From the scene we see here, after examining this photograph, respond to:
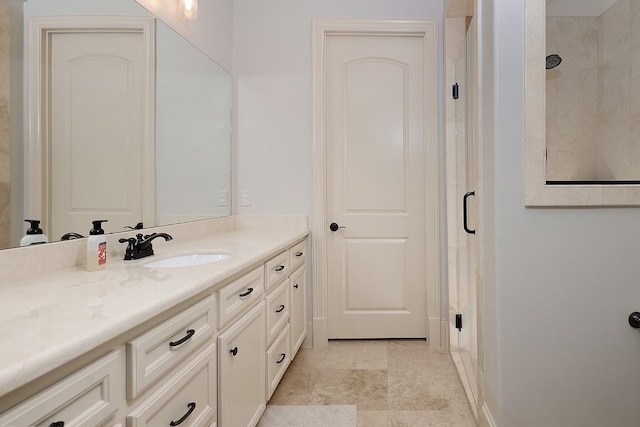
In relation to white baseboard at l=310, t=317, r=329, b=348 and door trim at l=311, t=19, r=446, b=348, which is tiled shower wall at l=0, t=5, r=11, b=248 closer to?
door trim at l=311, t=19, r=446, b=348

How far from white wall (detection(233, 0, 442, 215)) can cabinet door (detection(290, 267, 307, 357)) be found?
1.76 feet

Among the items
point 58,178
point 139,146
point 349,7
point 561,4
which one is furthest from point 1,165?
point 349,7

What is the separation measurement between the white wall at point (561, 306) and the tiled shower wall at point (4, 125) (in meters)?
1.70

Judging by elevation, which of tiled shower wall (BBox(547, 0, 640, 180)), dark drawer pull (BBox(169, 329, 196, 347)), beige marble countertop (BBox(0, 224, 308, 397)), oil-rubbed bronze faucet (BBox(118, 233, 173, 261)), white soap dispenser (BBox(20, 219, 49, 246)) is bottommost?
dark drawer pull (BBox(169, 329, 196, 347))

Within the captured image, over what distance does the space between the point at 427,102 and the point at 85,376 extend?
2.60 m

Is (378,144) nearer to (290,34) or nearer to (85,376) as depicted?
(290,34)

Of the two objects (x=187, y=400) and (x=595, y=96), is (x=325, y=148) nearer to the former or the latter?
(x=595, y=96)

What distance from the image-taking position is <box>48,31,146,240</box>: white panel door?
1.25 meters

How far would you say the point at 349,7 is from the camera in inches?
106

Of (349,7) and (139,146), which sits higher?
(349,7)

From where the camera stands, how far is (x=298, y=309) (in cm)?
240

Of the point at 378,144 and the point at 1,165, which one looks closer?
the point at 1,165

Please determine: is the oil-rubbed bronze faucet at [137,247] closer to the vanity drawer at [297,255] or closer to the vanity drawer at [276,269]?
the vanity drawer at [276,269]

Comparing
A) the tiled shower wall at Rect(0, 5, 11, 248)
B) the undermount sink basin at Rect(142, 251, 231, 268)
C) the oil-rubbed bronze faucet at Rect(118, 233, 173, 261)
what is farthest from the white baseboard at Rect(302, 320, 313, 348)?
the tiled shower wall at Rect(0, 5, 11, 248)
